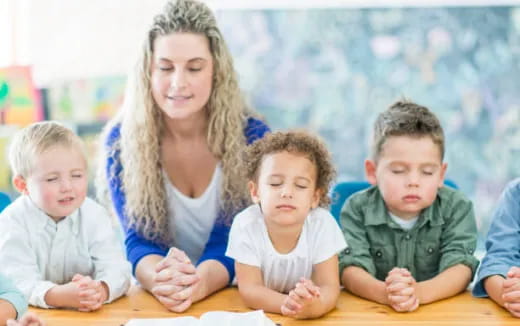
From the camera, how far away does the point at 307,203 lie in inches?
60.0

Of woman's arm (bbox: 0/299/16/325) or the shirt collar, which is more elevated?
the shirt collar

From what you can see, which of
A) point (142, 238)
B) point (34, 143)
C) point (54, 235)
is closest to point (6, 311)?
point (54, 235)

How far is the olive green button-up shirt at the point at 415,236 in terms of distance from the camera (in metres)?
1.70

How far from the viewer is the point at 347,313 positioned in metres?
1.47

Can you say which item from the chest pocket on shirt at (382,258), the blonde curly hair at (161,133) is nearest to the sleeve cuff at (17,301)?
the blonde curly hair at (161,133)

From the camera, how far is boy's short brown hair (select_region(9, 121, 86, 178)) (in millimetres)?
1516

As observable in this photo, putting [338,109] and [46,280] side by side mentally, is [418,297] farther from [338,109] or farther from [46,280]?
[338,109]

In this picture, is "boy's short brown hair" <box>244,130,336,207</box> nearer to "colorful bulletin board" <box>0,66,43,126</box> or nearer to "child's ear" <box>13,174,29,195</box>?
"child's ear" <box>13,174,29,195</box>

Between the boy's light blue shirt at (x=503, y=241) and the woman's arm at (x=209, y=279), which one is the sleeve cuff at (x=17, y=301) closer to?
the woman's arm at (x=209, y=279)

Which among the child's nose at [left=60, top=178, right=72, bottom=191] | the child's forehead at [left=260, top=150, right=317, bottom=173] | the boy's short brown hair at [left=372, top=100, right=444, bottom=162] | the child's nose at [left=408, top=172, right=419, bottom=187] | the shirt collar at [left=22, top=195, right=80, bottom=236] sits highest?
the boy's short brown hair at [left=372, top=100, right=444, bottom=162]

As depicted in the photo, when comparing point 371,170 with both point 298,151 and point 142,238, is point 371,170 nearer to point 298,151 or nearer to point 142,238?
point 298,151

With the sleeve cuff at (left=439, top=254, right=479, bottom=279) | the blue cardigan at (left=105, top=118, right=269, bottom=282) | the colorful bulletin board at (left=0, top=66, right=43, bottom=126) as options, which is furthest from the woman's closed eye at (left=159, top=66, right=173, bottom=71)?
the colorful bulletin board at (left=0, top=66, right=43, bottom=126)

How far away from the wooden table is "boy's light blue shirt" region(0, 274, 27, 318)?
0.21 ft

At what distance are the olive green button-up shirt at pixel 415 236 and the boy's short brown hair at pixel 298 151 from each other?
0.58ft
